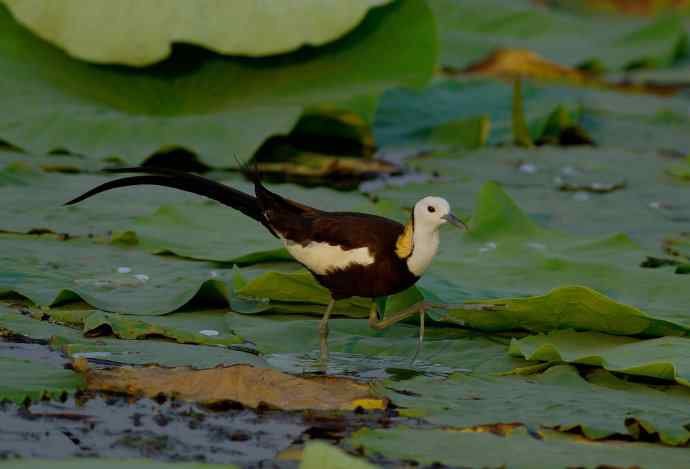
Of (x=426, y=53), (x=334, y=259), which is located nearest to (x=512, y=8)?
(x=426, y=53)

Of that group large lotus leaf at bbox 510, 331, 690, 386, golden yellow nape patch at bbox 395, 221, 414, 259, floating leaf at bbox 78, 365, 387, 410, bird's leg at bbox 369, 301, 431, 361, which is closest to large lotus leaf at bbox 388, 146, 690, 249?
large lotus leaf at bbox 510, 331, 690, 386

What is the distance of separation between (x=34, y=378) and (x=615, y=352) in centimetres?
160

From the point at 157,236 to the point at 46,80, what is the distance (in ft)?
6.79

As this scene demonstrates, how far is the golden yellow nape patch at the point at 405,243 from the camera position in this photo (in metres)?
3.94

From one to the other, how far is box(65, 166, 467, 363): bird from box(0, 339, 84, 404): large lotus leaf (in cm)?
78

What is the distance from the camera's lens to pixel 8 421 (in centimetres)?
319

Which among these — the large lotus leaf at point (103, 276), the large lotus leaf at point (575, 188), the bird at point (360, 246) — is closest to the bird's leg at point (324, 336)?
the bird at point (360, 246)

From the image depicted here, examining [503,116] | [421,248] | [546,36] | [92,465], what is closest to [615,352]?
[421,248]

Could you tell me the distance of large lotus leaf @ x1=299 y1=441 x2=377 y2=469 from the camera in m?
2.50

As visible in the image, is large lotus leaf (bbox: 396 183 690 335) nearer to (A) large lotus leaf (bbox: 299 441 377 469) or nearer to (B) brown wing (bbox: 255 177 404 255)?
(B) brown wing (bbox: 255 177 404 255)

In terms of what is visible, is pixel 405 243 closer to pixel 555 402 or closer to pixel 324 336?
pixel 324 336

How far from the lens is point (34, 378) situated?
345 cm

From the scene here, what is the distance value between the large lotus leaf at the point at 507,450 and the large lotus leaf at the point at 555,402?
8 centimetres

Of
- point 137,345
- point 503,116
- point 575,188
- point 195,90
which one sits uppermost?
point 503,116
